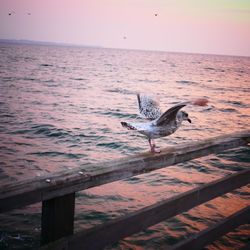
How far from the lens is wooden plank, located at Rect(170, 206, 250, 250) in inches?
111

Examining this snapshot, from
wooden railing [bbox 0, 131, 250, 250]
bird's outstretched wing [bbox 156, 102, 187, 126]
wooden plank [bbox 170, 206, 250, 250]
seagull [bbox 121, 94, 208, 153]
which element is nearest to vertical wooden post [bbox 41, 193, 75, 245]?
wooden railing [bbox 0, 131, 250, 250]

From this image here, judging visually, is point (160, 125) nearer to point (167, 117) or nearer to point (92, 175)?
point (167, 117)

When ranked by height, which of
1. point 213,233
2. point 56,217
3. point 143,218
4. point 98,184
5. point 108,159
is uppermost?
point 98,184

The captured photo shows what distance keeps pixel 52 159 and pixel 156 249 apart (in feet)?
18.7

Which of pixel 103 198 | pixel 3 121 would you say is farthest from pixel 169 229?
pixel 3 121

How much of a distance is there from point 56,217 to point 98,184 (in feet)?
1.09

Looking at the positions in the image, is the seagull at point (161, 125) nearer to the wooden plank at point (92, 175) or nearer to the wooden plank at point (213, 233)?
the wooden plank at point (92, 175)

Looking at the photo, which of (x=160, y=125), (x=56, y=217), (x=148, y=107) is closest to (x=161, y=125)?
(x=160, y=125)

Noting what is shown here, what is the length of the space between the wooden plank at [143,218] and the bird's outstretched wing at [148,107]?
124 centimetres

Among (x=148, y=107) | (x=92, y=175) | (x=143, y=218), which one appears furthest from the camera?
(x=148, y=107)

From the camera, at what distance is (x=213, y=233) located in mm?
3047

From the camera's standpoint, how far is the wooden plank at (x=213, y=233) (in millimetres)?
2808

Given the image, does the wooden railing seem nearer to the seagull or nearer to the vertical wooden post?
the vertical wooden post

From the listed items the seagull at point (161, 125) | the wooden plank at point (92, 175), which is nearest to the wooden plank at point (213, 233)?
the wooden plank at point (92, 175)
